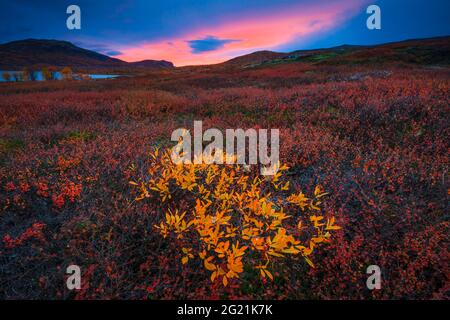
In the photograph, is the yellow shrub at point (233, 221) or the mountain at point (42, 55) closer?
the yellow shrub at point (233, 221)

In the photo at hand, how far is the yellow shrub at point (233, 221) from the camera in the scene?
101 inches

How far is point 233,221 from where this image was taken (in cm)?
345

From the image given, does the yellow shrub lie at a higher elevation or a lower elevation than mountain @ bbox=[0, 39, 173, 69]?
lower

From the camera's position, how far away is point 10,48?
522 feet

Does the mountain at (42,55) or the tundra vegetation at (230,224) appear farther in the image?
the mountain at (42,55)

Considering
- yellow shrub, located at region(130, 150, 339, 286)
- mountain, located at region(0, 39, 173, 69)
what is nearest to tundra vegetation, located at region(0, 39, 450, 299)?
yellow shrub, located at region(130, 150, 339, 286)

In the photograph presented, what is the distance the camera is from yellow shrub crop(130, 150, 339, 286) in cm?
256

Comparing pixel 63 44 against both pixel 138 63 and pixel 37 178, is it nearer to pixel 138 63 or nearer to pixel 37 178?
pixel 138 63

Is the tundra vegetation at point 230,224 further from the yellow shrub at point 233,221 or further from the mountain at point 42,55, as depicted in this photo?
the mountain at point 42,55

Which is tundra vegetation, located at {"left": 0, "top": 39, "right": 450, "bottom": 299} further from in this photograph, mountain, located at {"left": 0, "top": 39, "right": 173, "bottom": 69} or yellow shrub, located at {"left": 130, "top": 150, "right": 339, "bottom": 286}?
mountain, located at {"left": 0, "top": 39, "right": 173, "bottom": 69}

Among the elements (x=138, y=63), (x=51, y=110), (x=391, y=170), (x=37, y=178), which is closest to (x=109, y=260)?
(x=37, y=178)

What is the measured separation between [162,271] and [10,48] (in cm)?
22458

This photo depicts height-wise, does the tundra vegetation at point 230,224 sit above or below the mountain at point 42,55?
below

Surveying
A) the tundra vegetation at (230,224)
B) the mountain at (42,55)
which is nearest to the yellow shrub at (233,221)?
the tundra vegetation at (230,224)
